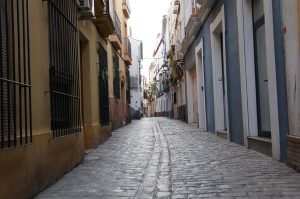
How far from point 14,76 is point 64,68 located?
2842 mm

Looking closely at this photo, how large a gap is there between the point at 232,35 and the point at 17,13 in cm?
697

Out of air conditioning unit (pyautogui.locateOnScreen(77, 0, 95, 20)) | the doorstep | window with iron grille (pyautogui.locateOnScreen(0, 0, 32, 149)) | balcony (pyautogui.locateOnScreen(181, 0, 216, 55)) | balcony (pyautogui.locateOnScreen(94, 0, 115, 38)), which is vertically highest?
balcony (pyautogui.locateOnScreen(181, 0, 216, 55))

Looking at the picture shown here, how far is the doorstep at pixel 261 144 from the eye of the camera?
8380 millimetres

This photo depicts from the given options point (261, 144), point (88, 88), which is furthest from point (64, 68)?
point (261, 144)

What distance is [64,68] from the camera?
818 cm

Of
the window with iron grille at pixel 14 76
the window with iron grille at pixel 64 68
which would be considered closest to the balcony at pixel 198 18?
the window with iron grille at pixel 64 68

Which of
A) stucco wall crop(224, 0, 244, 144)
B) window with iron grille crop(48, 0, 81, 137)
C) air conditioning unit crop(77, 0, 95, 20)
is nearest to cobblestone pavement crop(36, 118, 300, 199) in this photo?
window with iron grille crop(48, 0, 81, 137)

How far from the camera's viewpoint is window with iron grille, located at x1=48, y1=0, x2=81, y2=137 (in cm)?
732

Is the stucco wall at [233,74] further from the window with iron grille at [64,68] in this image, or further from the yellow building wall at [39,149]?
the yellow building wall at [39,149]

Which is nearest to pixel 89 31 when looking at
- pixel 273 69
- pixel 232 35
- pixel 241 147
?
pixel 232 35

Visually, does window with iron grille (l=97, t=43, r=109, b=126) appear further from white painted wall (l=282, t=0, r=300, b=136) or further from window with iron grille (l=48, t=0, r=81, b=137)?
white painted wall (l=282, t=0, r=300, b=136)

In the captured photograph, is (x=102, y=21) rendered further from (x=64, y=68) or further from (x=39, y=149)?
(x=39, y=149)

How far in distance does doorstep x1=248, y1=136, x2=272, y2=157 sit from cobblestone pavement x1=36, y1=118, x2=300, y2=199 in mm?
157

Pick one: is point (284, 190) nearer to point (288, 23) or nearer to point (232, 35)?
point (288, 23)
